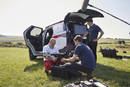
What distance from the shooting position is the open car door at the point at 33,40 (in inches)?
293

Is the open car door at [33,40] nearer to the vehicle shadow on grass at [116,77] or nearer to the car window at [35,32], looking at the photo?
the car window at [35,32]

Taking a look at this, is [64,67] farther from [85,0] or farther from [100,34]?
[85,0]

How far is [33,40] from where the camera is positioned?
7.95 metres

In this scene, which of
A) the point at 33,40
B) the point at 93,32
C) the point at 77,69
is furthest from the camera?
the point at 33,40

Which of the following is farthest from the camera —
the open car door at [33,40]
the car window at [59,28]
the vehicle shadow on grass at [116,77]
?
the open car door at [33,40]

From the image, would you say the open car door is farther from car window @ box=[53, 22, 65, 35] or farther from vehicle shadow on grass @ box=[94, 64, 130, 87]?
vehicle shadow on grass @ box=[94, 64, 130, 87]

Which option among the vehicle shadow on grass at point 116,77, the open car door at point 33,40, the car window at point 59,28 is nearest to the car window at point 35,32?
the open car door at point 33,40

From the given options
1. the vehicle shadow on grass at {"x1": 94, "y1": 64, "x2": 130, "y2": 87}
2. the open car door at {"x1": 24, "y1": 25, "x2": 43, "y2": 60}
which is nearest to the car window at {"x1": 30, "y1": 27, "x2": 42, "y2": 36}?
the open car door at {"x1": 24, "y1": 25, "x2": 43, "y2": 60}

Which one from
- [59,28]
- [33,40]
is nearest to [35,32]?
[33,40]

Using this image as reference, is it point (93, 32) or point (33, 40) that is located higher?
point (93, 32)

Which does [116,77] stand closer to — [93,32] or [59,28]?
[93,32]

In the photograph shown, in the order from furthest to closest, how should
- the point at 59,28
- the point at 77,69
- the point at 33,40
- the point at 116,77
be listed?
the point at 33,40
the point at 59,28
the point at 116,77
the point at 77,69

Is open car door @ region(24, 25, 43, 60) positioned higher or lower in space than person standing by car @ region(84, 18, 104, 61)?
lower

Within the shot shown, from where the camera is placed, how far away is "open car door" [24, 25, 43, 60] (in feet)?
24.4
